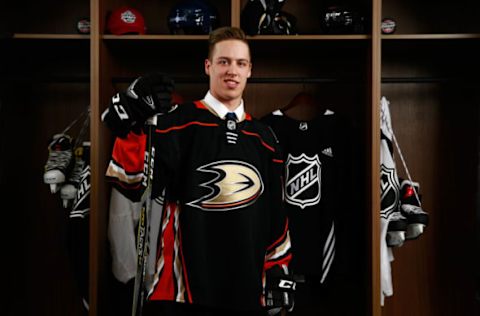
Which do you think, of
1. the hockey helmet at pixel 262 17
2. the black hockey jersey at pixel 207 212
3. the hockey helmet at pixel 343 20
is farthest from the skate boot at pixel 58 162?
the hockey helmet at pixel 343 20

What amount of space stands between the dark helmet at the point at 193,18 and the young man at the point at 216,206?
→ 1.20 ft

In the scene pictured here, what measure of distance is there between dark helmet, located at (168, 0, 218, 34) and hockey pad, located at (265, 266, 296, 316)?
94 cm

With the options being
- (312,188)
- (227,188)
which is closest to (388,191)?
(312,188)

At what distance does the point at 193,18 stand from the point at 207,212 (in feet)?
2.67

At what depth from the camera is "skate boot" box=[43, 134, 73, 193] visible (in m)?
2.09

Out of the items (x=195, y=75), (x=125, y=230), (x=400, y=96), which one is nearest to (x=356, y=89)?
(x=400, y=96)

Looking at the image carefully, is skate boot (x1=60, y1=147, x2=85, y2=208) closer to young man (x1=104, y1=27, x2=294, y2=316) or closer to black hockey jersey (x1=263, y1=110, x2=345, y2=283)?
young man (x1=104, y1=27, x2=294, y2=316)

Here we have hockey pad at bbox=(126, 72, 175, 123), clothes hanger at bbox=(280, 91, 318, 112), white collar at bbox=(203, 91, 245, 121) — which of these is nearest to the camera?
hockey pad at bbox=(126, 72, 175, 123)

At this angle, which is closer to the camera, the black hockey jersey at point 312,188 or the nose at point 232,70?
the nose at point 232,70

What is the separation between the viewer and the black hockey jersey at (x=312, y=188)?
216 centimetres

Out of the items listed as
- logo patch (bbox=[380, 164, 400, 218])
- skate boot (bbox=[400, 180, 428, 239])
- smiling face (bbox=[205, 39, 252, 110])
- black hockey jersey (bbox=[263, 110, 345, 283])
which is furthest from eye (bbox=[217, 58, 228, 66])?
skate boot (bbox=[400, 180, 428, 239])

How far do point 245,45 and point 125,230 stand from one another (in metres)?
0.84

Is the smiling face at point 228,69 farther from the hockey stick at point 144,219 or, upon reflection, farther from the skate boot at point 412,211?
the skate boot at point 412,211

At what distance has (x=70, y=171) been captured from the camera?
2.16 m
